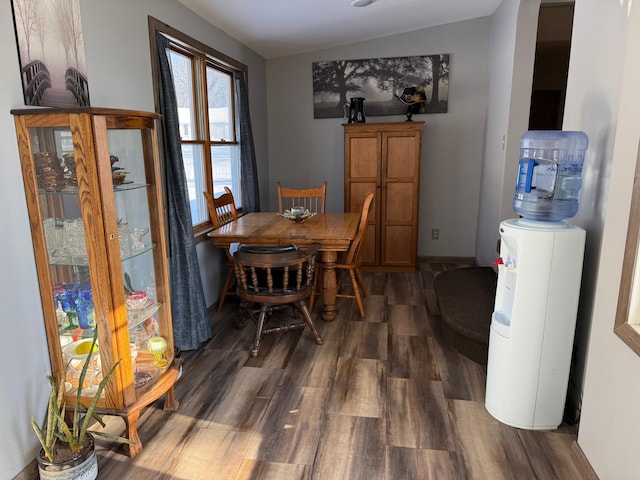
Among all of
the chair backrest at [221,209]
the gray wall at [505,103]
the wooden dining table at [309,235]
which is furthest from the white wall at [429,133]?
the wooden dining table at [309,235]

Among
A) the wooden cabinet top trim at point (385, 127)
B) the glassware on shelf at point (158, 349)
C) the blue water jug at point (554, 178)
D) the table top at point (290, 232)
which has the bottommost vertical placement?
the glassware on shelf at point (158, 349)

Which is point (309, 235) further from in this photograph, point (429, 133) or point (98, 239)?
point (429, 133)

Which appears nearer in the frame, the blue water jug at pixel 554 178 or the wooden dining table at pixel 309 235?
the blue water jug at pixel 554 178

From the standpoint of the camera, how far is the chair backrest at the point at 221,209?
3328 millimetres

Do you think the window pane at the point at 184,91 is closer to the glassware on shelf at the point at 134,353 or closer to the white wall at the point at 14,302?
the white wall at the point at 14,302

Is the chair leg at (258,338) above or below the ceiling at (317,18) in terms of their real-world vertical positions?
below

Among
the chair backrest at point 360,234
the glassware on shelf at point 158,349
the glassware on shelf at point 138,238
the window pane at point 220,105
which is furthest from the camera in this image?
the window pane at point 220,105

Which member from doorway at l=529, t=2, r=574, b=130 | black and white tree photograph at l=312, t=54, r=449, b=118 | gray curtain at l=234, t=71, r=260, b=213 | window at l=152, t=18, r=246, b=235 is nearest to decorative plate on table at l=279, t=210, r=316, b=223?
window at l=152, t=18, r=246, b=235

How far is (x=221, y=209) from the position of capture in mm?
3623

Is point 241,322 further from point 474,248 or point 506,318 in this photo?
point 474,248

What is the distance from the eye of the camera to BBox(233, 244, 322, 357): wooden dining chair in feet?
8.74

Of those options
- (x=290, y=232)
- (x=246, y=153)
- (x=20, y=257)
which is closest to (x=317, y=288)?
(x=290, y=232)

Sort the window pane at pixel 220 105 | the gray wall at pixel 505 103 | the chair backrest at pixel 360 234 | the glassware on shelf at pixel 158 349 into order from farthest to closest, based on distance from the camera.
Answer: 1. the window pane at pixel 220 105
2. the gray wall at pixel 505 103
3. the chair backrest at pixel 360 234
4. the glassware on shelf at pixel 158 349

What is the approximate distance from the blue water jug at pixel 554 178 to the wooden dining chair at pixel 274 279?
4.50 ft
